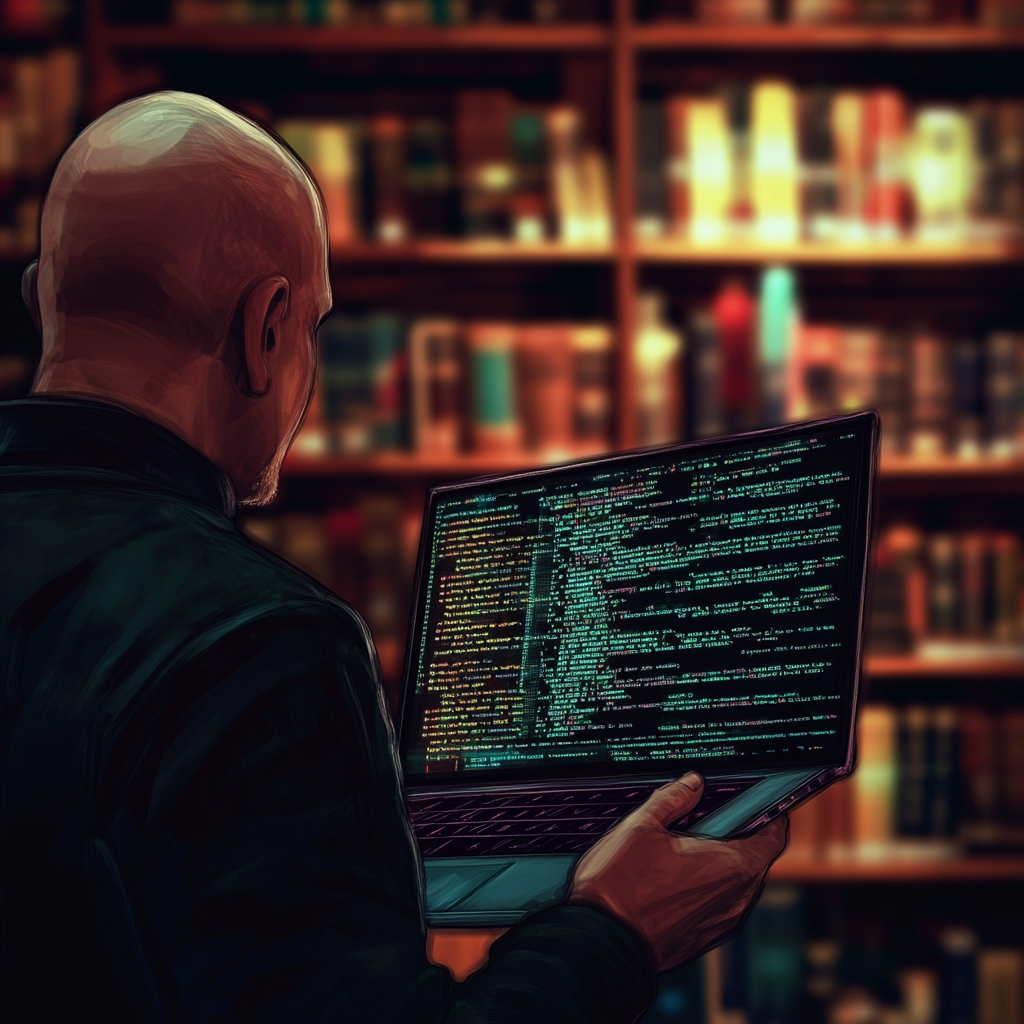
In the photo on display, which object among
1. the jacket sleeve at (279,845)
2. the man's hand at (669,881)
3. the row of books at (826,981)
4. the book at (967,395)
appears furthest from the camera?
the book at (967,395)

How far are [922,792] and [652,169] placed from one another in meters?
1.25

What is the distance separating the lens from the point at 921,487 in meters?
2.23

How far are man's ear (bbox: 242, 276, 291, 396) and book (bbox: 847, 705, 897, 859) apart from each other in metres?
1.70

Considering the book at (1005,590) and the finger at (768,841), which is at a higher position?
the finger at (768,841)

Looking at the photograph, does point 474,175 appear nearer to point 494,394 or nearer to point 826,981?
point 494,394

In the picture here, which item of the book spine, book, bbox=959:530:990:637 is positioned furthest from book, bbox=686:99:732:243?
the book spine

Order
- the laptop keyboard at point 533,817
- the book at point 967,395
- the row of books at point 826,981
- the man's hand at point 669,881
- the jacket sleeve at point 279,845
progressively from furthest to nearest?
the book at point 967,395 < the row of books at point 826,981 < the laptop keyboard at point 533,817 < the man's hand at point 669,881 < the jacket sleeve at point 279,845

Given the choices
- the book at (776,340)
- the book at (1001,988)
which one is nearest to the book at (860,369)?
the book at (776,340)

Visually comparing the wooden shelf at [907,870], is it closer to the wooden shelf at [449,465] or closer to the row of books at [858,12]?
the wooden shelf at [449,465]

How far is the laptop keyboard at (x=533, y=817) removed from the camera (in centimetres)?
66

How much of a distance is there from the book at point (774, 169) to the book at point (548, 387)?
16.9 inches

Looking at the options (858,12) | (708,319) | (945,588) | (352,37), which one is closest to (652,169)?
(708,319)

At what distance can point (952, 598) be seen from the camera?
2082 millimetres

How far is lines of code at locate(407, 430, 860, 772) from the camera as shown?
0.71 metres
